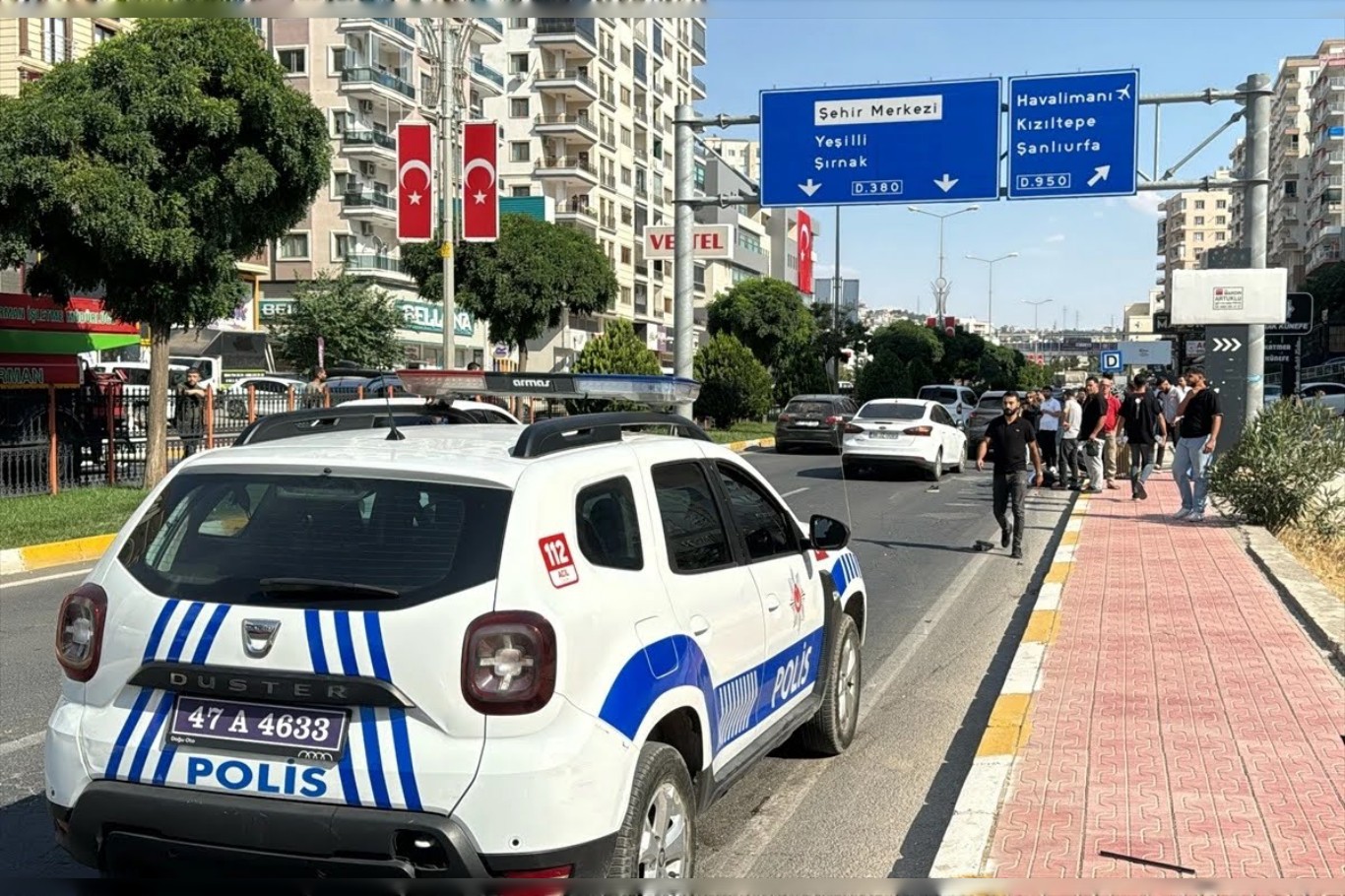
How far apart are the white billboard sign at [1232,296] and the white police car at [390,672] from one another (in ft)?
50.3

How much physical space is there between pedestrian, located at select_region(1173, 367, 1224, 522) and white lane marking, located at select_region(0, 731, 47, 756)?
12.3 m

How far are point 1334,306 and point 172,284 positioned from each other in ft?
283

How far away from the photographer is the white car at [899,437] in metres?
22.5

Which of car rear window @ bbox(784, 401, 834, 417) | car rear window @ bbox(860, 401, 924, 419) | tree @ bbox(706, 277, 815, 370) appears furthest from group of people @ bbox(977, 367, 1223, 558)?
tree @ bbox(706, 277, 815, 370)

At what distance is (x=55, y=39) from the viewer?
38625mm

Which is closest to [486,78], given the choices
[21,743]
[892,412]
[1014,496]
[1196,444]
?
[892,412]

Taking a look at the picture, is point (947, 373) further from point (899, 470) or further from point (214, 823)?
point (214, 823)

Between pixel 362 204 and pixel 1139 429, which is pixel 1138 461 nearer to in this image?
pixel 1139 429

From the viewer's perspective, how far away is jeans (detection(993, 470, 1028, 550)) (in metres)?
13.3

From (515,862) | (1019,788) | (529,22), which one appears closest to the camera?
(515,862)

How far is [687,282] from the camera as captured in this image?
20.4 meters

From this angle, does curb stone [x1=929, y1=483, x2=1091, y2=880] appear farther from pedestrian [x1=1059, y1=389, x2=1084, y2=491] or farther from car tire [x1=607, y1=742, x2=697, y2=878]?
pedestrian [x1=1059, y1=389, x2=1084, y2=491]

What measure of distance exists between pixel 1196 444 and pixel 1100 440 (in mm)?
5745

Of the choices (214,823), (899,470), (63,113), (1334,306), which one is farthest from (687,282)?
(1334,306)
